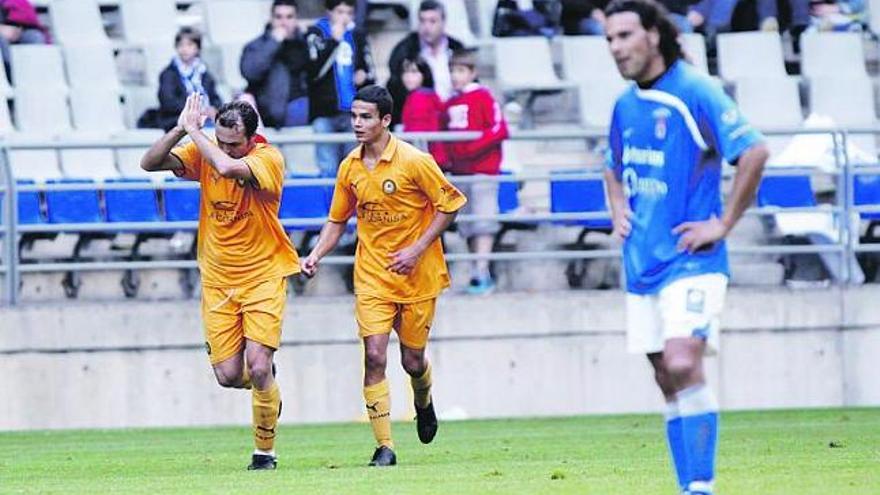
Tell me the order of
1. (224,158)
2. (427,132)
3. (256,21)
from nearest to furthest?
(224,158), (427,132), (256,21)

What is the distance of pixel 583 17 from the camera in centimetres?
2284

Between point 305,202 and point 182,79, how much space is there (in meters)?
1.63

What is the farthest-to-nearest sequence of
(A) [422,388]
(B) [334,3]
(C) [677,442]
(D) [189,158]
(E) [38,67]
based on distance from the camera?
(E) [38,67]
(B) [334,3]
(A) [422,388]
(D) [189,158]
(C) [677,442]

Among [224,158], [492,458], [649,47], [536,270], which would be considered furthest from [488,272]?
[649,47]

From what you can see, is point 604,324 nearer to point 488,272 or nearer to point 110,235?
point 488,272

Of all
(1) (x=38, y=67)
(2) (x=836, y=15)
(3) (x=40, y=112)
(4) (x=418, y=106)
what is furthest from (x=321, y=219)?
(2) (x=836, y=15)

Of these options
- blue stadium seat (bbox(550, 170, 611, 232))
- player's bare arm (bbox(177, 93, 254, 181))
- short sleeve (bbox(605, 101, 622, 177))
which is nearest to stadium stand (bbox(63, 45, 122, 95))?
blue stadium seat (bbox(550, 170, 611, 232))

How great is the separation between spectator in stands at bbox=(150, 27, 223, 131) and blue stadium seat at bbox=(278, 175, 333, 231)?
1176 millimetres

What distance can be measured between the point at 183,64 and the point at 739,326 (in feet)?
16.5

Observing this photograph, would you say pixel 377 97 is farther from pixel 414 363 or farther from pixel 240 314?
pixel 414 363

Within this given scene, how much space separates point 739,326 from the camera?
774 inches

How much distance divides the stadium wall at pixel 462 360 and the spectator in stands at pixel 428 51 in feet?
6.55

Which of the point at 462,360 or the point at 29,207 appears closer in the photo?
the point at 29,207

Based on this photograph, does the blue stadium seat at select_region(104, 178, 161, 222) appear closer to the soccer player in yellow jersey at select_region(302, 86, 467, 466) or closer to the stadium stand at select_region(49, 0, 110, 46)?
the stadium stand at select_region(49, 0, 110, 46)
